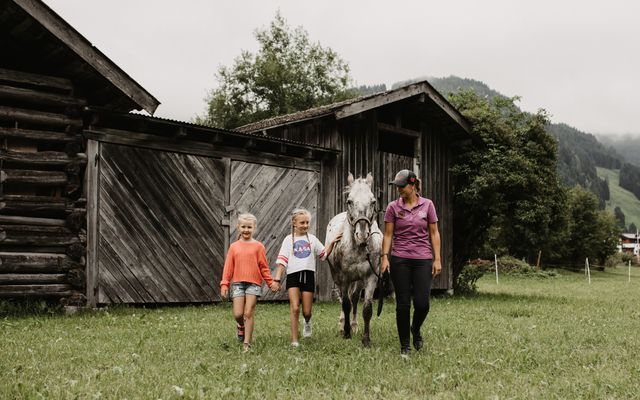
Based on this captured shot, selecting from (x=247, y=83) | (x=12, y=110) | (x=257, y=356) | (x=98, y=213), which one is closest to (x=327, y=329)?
(x=257, y=356)

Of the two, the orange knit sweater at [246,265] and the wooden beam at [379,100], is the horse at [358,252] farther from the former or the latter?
the wooden beam at [379,100]

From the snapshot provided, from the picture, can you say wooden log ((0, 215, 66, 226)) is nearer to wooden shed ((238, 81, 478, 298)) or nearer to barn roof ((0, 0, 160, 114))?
barn roof ((0, 0, 160, 114))

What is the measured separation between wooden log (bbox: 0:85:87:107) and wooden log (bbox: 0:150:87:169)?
1.05 m

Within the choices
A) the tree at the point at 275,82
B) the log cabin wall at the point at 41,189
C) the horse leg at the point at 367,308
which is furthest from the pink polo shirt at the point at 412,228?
the tree at the point at 275,82

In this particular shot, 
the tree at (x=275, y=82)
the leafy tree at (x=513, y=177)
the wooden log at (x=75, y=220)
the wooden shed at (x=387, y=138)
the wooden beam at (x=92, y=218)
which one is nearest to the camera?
the wooden log at (x=75, y=220)

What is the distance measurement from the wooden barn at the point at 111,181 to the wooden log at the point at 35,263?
0.07ft

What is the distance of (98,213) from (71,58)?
3.21 metres

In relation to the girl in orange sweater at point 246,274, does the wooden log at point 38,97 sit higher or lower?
higher

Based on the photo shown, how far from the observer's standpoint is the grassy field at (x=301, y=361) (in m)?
5.71

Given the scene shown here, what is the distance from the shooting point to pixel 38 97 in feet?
39.3

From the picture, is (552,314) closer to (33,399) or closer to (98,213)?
(98,213)

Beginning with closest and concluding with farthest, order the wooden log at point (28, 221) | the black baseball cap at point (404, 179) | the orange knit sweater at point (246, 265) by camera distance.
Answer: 1. the black baseball cap at point (404, 179)
2. the orange knit sweater at point (246, 265)
3. the wooden log at point (28, 221)

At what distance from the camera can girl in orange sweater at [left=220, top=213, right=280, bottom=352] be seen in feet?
26.1

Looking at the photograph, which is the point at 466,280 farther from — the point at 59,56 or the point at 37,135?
the point at 59,56
